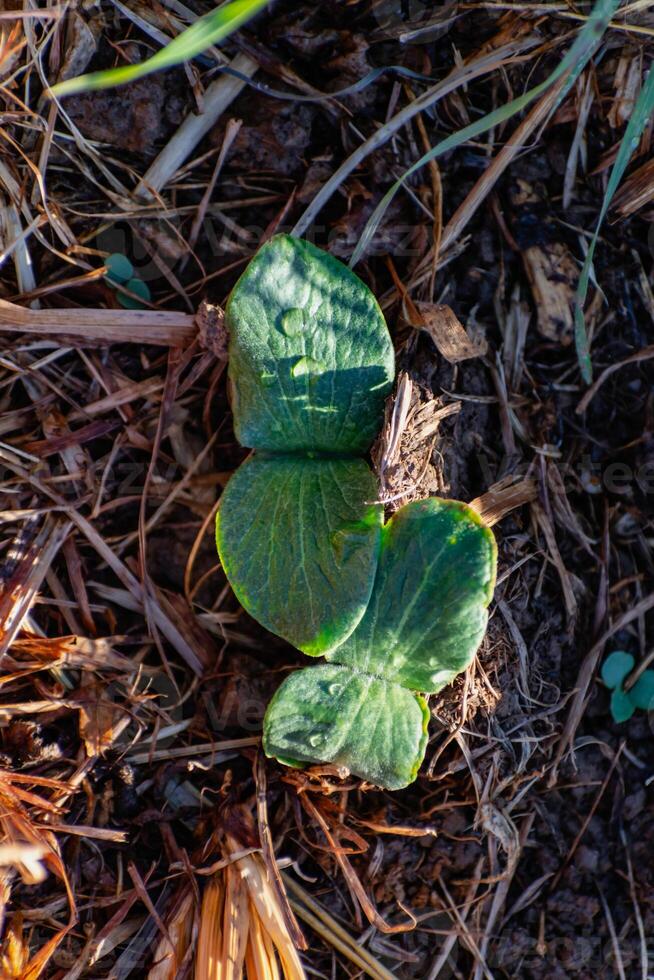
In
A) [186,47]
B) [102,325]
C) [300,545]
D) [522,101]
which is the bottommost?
[300,545]

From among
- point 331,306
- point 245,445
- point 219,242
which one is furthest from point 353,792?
point 219,242

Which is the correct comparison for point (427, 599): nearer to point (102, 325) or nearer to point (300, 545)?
point (300, 545)

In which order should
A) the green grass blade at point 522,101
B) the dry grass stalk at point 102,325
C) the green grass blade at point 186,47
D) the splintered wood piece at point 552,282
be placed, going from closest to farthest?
1. the green grass blade at point 186,47
2. the green grass blade at point 522,101
3. the dry grass stalk at point 102,325
4. the splintered wood piece at point 552,282

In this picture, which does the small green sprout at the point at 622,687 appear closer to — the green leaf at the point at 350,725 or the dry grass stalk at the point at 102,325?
the green leaf at the point at 350,725

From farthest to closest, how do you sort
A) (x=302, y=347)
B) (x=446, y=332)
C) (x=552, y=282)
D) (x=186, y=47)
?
(x=552, y=282), (x=446, y=332), (x=302, y=347), (x=186, y=47)

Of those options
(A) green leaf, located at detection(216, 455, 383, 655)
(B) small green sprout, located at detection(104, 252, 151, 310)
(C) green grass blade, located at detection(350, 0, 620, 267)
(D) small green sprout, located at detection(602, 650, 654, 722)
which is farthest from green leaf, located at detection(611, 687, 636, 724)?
(B) small green sprout, located at detection(104, 252, 151, 310)

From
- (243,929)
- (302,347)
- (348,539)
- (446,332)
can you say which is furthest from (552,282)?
(243,929)

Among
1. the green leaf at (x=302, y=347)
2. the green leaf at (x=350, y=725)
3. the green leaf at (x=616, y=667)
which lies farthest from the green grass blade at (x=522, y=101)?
the green leaf at (x=616, y=667)
